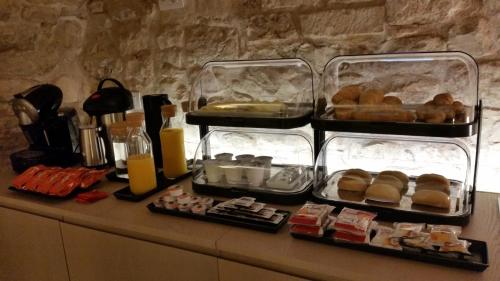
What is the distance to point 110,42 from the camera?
5.47ft

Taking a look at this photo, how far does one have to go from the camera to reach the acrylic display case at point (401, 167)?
89 cm

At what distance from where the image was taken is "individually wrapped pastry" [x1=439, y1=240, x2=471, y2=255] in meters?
0.71

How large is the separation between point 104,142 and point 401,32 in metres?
1.12

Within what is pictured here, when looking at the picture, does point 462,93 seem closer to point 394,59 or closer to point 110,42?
point 394,59

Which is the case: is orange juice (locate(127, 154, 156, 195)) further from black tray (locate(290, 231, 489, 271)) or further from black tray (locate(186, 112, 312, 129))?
black tray (locate(290, 231, 489, 271))

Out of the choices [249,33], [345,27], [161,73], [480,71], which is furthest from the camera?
[161,73]

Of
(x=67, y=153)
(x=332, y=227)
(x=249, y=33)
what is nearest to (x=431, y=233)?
(x=332, y=227)

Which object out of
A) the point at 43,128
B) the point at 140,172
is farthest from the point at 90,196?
the point at 43,128

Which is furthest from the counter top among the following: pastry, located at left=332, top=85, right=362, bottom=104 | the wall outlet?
the wall outlet

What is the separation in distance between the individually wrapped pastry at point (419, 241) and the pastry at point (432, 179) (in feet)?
0.78

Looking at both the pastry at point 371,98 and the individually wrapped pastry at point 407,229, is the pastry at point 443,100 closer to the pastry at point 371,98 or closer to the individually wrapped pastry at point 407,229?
the pastry at point 371,98

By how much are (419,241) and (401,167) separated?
0.41 metres

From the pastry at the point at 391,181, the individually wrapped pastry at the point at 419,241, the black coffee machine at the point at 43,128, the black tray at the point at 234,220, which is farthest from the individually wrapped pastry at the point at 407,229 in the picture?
the black coffee machine at the point at 43,128

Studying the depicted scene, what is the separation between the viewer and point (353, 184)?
1007 mm
